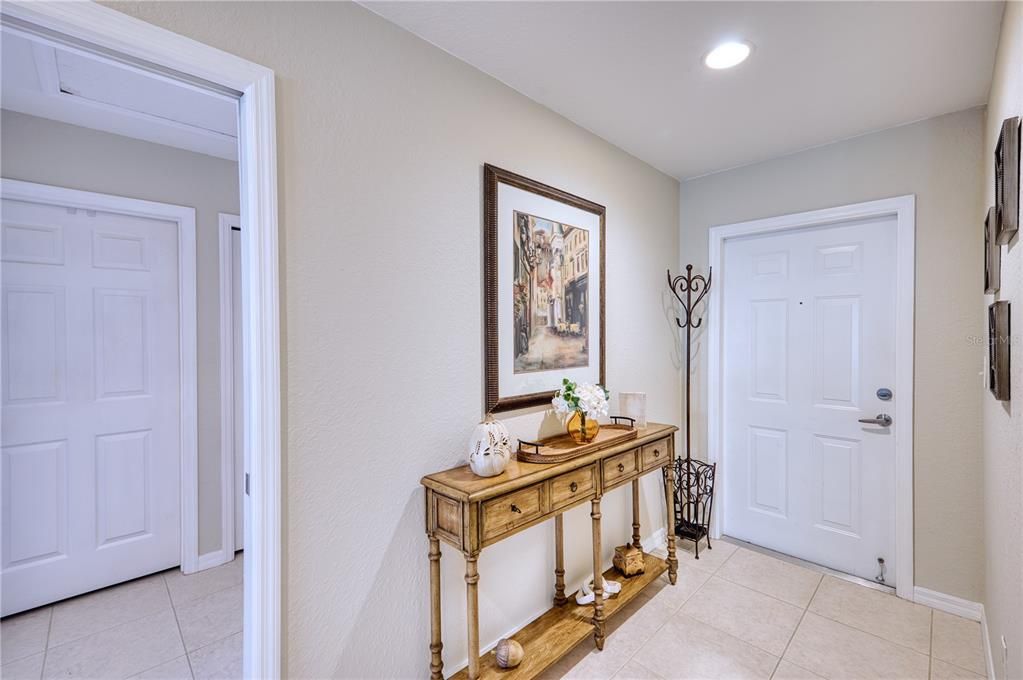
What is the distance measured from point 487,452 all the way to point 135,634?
202 centimetres

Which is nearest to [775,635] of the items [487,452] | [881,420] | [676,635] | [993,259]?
[676,635]

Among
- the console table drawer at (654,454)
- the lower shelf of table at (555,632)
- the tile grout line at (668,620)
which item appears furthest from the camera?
the console table drawer at (654,454)

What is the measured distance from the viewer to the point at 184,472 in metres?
2.69

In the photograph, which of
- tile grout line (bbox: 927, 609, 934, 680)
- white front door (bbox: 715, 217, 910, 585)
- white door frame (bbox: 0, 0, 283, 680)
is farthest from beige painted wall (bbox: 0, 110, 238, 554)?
tile grout line (bbox: 927, 609, 934, 680)

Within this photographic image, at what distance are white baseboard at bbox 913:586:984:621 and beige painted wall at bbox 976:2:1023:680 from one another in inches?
8.7

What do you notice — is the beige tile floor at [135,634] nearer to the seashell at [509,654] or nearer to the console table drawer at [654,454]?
the seashell at [509,654]

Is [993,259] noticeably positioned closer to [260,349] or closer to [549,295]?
[549,295]

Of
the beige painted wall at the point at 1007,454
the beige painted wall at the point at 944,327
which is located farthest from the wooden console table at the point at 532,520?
the beige painted wall at the point at 944,327

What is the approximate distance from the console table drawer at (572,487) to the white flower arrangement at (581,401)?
0.25 meters

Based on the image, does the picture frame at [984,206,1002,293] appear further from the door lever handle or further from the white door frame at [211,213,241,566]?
A: the white door frame at [211,213,241,566]

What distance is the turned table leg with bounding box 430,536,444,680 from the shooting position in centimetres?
165

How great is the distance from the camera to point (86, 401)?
2475 mm

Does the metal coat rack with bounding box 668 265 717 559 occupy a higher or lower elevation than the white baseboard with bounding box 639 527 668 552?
higher

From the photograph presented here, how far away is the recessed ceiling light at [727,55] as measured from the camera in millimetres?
1732
